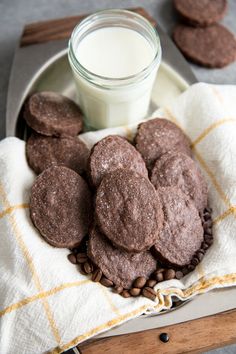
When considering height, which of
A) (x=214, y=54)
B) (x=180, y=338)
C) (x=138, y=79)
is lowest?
(x=180, y=338)

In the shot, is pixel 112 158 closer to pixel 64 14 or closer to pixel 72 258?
pixel 72 258

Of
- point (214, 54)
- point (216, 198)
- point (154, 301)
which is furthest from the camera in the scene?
point (214, 54)

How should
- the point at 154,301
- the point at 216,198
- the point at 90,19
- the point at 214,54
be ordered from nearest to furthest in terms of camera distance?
1. the point at 154,301
2. the point at 216,198
3. the point at 90,19
4. the point at 214,54

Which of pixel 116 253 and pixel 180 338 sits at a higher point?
pixel 116 253

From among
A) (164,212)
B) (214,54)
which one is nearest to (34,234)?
(164,212)

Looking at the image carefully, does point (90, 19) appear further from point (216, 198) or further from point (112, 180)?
point (216, 198)

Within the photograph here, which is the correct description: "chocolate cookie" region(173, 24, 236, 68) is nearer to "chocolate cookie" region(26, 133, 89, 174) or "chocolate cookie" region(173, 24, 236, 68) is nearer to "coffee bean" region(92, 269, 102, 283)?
"chocolate cookie" region(26, 133, 89, 174)

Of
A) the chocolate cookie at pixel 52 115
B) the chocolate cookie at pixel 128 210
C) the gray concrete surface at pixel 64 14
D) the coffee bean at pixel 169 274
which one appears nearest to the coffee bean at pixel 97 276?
the chocolate cookie at pixel 128 210

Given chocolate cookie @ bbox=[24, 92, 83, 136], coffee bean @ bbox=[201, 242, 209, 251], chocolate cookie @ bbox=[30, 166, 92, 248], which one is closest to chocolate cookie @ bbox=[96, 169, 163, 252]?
chocolate cookie @ bbox=[30, 166, 92, 248]
